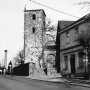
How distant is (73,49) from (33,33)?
19871 millimetres

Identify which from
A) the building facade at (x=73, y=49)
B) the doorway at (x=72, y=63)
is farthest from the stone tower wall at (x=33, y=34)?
the doorway at (x=72, y=63)

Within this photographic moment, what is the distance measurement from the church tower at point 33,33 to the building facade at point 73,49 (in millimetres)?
14173

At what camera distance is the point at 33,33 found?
47562 millimetres

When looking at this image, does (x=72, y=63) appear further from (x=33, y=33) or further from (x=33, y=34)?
(x=33, y=33)

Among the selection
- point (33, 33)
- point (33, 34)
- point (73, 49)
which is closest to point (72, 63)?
point (73, 49)

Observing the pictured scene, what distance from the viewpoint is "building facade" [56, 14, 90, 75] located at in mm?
26781

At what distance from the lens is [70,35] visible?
30344 mm

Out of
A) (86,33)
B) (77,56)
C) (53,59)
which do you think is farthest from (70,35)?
(53,59)

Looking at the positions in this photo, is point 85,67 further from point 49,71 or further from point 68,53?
point 49,71

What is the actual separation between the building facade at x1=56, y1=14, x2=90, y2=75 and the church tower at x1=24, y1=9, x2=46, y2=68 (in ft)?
46.5

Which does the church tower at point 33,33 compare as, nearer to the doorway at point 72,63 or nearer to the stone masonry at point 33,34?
the stone masonry at point 33,34

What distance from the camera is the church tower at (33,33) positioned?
46.1m

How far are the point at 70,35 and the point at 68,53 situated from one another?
8.40 feet

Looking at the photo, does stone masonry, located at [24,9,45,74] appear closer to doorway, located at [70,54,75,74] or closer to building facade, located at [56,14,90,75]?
building facade, located at [56,14,90,75]
